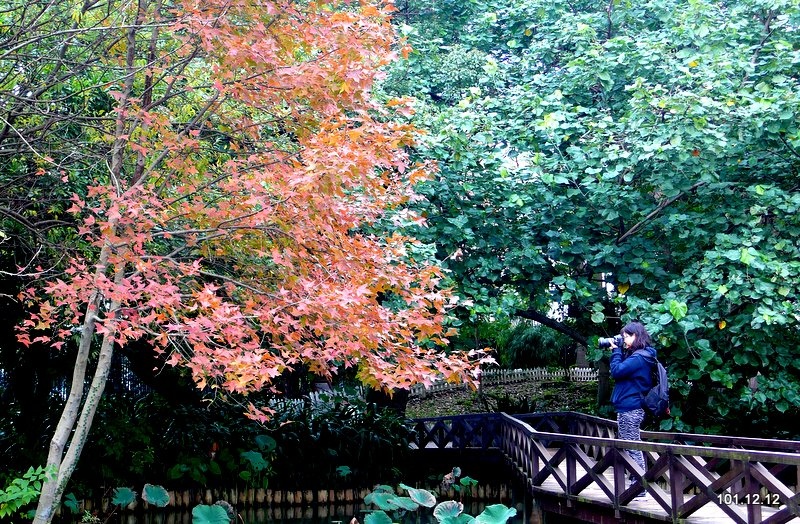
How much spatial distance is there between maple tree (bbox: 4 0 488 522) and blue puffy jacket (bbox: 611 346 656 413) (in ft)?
6.96

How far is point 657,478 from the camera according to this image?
26.9 feet

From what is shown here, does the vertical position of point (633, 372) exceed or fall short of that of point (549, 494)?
it exceeds it

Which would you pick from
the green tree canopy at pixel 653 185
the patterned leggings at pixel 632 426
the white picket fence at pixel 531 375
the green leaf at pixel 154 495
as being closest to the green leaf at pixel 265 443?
the green leaf at pixel 154 495

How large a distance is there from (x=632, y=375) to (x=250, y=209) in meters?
4.30

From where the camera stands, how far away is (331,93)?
6660 mm

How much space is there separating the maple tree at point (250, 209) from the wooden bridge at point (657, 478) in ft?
7.67

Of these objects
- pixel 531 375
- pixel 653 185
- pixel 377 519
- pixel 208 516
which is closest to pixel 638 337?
pixel 377 519

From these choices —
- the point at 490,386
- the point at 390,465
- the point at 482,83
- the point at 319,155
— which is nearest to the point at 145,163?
the point at 319,155

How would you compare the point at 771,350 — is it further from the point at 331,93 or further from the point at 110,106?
the point at 110,106

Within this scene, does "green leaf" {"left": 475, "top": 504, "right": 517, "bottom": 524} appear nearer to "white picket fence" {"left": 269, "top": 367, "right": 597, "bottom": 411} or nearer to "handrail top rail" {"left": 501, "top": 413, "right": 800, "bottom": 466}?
"handrail top rail" {"left": 501, "top": 413, "right": 800, "bottom": 466}

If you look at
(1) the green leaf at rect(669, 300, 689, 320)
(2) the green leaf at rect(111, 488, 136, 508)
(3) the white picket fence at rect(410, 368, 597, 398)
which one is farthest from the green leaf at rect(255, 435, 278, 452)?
(3) the white picket fence at rect(410, 368, 597, 398)

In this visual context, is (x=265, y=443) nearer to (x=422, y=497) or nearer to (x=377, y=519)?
(x=422, y=497)

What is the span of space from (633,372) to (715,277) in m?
3.31

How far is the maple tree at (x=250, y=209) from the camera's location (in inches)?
231
